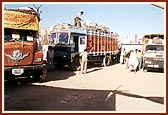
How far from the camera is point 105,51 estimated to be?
2130 cm

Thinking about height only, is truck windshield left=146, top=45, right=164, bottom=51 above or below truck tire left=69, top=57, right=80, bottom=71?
above

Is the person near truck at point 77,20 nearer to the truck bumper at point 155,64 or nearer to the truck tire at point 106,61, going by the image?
the truck tire at point 106,61

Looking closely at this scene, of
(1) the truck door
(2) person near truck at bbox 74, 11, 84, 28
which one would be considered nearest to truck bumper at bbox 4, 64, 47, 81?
(1) the truck door

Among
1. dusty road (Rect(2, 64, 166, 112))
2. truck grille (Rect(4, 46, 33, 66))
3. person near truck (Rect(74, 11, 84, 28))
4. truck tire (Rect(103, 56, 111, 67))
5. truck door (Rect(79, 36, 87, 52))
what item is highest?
person near truck (Rect(74, 11, 84, 28))

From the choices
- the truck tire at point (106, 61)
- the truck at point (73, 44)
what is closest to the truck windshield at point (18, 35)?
the truck at point (73, 44)

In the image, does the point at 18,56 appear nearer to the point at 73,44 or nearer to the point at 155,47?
the point at 73,44

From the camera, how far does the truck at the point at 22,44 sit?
30.9ft

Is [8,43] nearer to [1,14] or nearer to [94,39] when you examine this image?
[1,14]

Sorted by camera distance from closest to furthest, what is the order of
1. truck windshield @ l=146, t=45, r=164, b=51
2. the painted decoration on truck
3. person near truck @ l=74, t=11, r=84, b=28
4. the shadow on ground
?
the shadow on ground < the painted decoration on truck < truck windshield @ l=146, t=45, r=164, b=51 < person near truck @ l=74, t=11, r=84, b=28

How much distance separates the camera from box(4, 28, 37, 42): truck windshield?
9.83 m

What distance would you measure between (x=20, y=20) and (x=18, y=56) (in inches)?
56.1

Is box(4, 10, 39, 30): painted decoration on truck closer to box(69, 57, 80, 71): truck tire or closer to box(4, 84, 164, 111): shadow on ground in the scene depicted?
box(4, 84, 164, 111): shadow on ground

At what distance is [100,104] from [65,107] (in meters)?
0.98

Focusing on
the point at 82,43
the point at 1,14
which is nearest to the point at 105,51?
the point at 82,43
